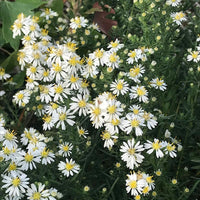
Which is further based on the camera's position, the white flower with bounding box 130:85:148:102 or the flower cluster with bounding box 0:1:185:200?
the white flower with bounding box 130:85:148:102

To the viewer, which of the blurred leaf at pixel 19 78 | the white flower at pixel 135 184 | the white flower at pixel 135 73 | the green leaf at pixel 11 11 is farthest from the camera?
the blurred leaf at pixel 19 78

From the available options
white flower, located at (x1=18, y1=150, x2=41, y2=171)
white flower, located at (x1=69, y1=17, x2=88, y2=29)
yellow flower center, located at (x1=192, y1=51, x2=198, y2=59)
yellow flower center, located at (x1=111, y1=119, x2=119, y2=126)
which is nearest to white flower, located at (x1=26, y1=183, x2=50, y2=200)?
white flower, located at (x1=18, y1=150, x2=41, y2=171)

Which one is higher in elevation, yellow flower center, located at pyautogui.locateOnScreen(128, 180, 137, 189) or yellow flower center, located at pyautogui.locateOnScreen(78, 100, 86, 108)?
yellow flower center, located at pyautogui.locateOnScreen(78, 100, 86, 108)

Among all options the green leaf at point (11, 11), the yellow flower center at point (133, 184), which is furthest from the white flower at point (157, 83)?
the green leaf at point (11, 11)

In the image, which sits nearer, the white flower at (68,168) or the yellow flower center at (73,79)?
the white flower at (68,168)

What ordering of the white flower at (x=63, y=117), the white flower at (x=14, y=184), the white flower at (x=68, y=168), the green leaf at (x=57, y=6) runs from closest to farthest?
the white flower at (x=14, y=184) < the white flower at (x=68, y=168) < the white flower at (x=63, y=117) < the green leaf at (x=57, y=6)

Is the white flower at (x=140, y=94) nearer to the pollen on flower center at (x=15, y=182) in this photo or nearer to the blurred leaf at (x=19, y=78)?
the pollen on flower center at (x=15, y=182)

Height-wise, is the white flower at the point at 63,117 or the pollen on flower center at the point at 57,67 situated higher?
the pollen on flower center at the point at 57,67

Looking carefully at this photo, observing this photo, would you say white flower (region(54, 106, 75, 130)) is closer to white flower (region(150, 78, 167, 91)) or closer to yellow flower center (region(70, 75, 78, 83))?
yellow flower center (region(70, 75, 78, 83))

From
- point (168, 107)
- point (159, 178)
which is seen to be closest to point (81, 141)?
point (159, 178)
